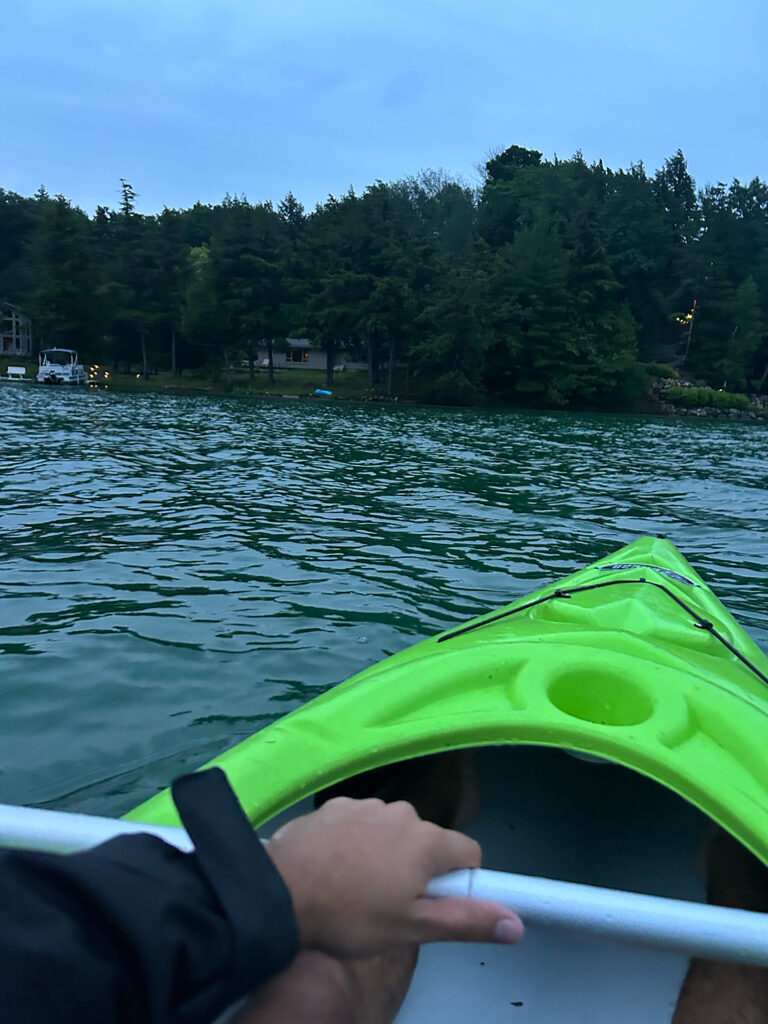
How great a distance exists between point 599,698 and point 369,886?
3.96 feet

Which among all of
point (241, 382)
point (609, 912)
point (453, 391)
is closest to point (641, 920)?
point (609, 912)

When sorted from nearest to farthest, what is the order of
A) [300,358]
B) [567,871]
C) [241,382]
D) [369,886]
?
[369,886], [567,871], [241,382], [300,358]

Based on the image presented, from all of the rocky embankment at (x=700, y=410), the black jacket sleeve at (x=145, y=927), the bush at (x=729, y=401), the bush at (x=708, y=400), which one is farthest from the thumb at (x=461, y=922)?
the bush at (x=729, y=401)

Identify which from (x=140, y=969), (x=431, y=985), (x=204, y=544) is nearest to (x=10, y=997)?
(x=140, y=969)

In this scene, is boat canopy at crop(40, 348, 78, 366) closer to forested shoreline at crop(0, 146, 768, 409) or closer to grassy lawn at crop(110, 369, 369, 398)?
grassy lawn at crop(110, 369, 369, 398)

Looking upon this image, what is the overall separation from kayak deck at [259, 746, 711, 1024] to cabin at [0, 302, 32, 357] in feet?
185

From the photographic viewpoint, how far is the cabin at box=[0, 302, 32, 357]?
52.8m

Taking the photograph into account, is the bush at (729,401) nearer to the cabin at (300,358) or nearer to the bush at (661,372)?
the bush at (661,372)

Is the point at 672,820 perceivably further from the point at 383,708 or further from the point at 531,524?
the point at 531,524

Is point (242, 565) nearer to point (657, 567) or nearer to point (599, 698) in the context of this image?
point (657, 567)

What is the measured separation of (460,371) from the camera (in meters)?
37.6

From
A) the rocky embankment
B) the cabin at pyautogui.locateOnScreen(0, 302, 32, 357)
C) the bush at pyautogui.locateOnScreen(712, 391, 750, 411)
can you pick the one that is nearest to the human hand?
the rocky embankment

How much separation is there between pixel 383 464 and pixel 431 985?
1077 cm

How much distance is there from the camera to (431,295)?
38562 millimetres
